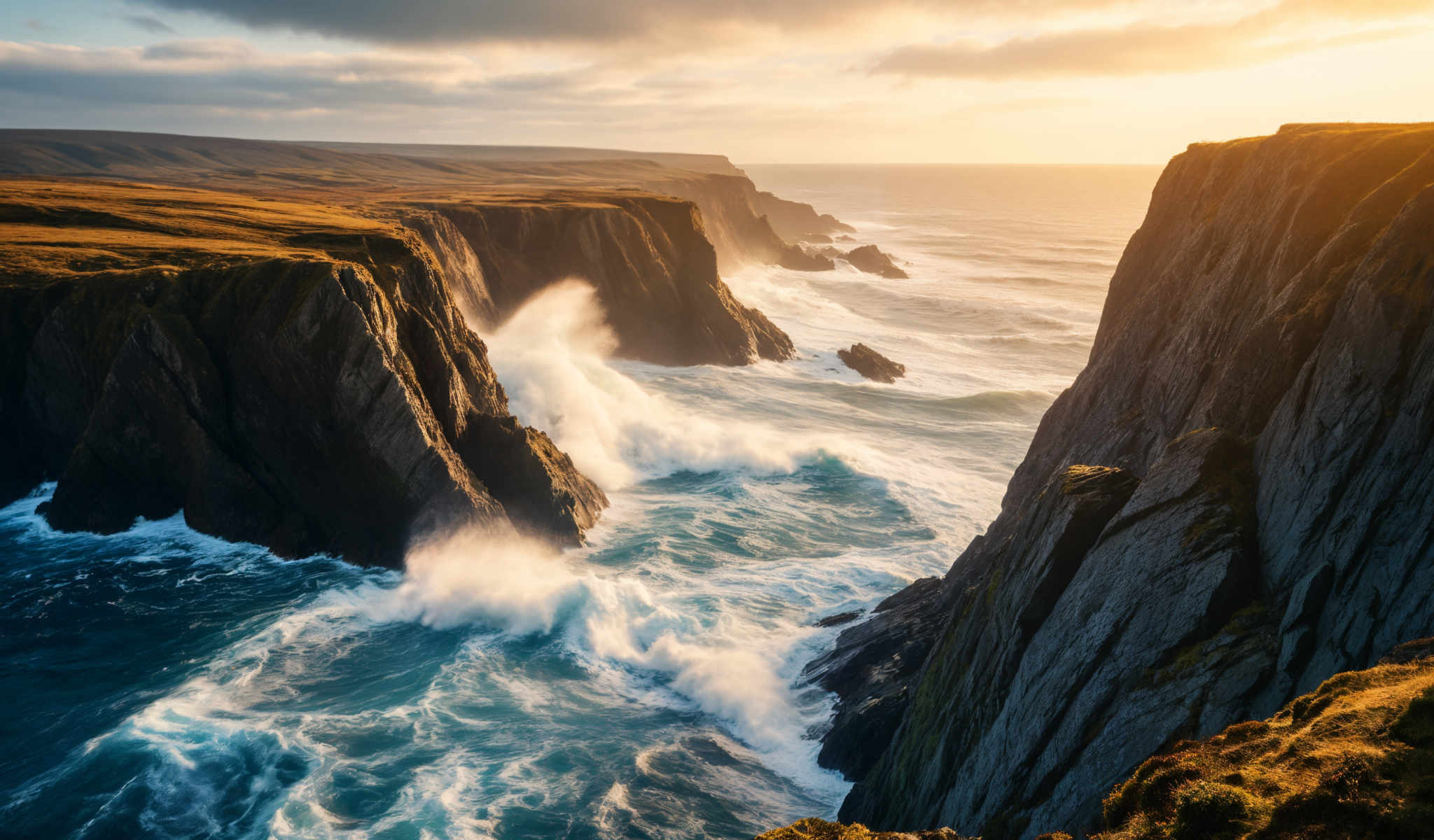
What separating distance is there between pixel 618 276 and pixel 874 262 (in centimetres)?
6636

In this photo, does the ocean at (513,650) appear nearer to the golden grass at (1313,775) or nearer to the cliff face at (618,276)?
the golden grass at (1313,775)

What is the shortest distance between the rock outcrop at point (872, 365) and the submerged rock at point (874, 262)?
56.4m

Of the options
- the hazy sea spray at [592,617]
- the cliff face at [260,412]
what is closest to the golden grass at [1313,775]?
the hazy sea spray at [592,617]

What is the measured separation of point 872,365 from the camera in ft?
232

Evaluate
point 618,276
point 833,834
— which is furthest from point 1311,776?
point 618,276

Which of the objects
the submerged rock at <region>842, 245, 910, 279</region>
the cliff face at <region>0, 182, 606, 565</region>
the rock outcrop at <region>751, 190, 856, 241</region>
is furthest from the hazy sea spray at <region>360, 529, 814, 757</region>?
the rock outcrop at <region>751, 190, 856, 241</region>

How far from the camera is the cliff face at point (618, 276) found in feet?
239

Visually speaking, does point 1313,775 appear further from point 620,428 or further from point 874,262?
point 874,262

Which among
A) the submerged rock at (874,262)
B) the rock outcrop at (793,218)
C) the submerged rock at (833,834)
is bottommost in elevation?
the submerged rock at (833,834)

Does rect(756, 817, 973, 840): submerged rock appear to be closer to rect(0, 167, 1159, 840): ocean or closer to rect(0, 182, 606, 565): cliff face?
rect(0, 167, 1159, 840): ocean

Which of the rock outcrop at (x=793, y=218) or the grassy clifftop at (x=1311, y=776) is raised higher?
the rock outcrop at (x=793, y=218)

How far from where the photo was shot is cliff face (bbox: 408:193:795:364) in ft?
239

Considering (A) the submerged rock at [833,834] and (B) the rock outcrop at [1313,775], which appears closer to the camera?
(B) the rock outcrop at [1313,775]

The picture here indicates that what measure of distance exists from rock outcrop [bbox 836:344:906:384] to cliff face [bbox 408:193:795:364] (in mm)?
7251
